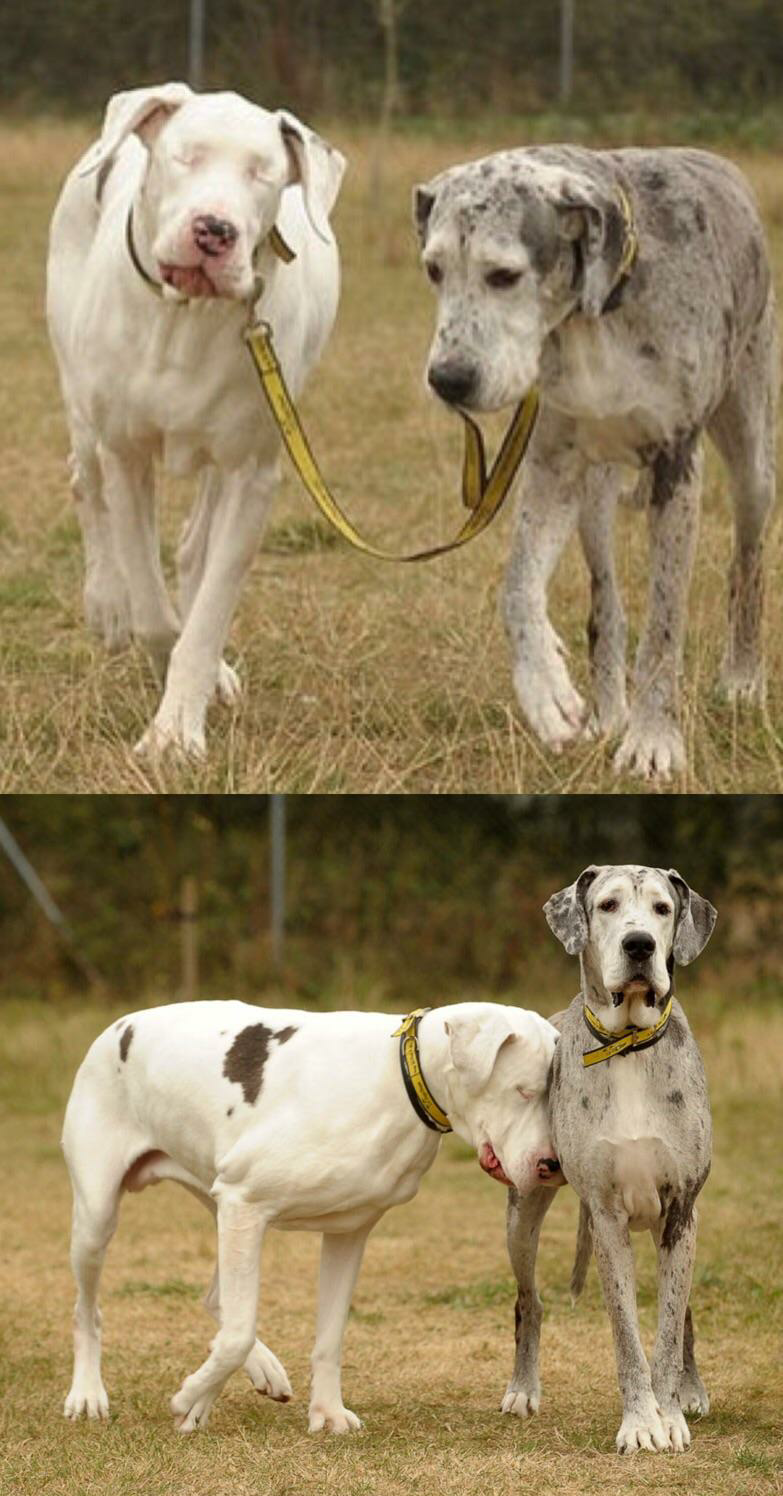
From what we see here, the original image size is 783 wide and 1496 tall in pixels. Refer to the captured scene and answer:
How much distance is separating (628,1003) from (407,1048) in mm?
529

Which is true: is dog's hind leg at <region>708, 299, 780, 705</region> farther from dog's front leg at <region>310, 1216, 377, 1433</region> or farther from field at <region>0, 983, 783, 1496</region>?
dog's front leg at <region>310, 1216, 377, 1433</region>

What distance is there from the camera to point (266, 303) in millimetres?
6641

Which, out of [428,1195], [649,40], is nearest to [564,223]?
[428,1195]

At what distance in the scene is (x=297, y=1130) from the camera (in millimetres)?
5250

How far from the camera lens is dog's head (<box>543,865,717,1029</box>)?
192 inches

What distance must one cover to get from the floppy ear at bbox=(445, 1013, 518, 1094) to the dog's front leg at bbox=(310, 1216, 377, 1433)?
516mm

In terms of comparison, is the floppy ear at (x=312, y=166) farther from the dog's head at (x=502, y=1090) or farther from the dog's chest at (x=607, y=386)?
the dog's head at (x=502, y=1090)

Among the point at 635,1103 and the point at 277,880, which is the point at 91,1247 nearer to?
the point at 635,1103

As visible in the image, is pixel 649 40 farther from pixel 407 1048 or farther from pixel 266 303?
pixel 407 1048

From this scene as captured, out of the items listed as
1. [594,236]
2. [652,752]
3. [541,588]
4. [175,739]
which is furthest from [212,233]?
[652,752]

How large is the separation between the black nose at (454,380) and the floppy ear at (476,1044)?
1592 millimetres

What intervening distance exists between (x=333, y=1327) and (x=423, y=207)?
2681 mm

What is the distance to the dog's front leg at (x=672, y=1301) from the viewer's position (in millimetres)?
5059

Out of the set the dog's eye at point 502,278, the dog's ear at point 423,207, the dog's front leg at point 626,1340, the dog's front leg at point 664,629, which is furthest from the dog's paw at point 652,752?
the dog's front leg at point 626,1340
